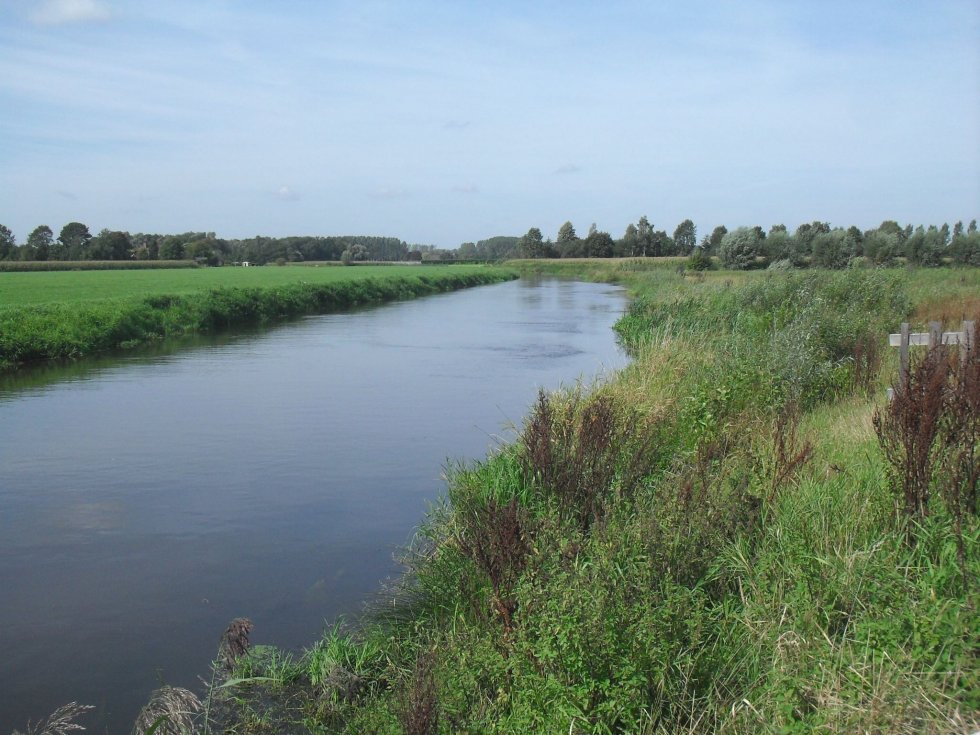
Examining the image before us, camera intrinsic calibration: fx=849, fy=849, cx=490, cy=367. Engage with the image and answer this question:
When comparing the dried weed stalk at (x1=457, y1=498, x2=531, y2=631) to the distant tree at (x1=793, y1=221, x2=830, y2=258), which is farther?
the distant tree at (x1=793, y1=221, x2=830, y2=258)

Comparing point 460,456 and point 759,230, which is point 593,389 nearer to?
point 460,456

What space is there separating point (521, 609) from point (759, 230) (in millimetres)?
66657

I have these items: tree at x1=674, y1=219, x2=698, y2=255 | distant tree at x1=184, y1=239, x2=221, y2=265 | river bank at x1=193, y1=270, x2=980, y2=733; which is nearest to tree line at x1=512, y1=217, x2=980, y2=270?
tree at x1=674, y1=219, x2=698, y2=255

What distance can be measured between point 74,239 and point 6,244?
38.4ft

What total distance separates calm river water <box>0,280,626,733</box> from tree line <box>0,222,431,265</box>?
6516cm

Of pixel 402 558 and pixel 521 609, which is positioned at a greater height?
pixel 521 609

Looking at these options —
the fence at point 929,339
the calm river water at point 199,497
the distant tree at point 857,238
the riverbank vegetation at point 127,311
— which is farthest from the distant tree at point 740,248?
the fence at point 929,339

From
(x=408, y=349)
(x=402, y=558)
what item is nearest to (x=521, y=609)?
(x=402, y=558)

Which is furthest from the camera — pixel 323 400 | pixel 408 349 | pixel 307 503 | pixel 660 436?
pixel 408 349

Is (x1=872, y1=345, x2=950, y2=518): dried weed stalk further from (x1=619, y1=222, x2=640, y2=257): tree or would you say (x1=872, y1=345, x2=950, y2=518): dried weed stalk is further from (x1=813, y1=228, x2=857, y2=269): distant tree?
(x1=619, y1=222, x2=640, y2=257): tree

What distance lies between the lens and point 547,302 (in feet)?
155

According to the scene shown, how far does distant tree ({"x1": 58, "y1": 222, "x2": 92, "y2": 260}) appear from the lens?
78562mm

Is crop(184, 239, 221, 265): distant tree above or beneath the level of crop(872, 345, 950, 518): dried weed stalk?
above

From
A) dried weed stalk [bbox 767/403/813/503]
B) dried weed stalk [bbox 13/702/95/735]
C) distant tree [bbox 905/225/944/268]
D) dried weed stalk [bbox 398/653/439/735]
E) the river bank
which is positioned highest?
distant tree [bbox 905/225/944/268]
